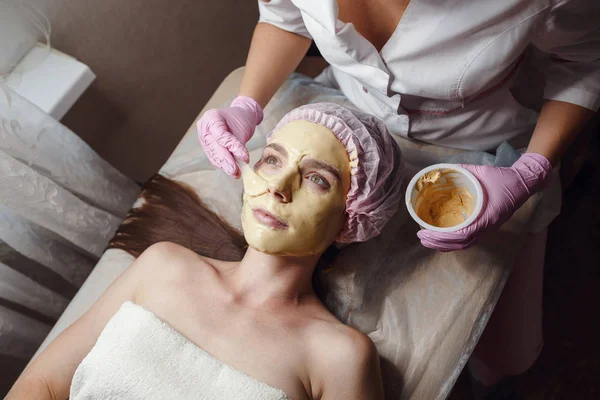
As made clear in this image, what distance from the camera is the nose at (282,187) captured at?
1.15 m

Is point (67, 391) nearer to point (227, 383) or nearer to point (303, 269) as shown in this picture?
point (227, 383)

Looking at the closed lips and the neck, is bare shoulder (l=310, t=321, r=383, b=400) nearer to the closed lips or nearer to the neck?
the neck

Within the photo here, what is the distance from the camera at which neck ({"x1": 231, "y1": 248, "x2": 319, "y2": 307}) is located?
4.27ft

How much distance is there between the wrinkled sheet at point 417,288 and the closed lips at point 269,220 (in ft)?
1.06

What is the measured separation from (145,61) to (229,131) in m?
0.82

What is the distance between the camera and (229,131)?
1336mm

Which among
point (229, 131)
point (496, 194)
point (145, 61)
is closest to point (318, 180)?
point (229, 131)

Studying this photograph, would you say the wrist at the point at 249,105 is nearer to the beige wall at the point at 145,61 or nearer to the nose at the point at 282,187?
the nose at the point at 282,187

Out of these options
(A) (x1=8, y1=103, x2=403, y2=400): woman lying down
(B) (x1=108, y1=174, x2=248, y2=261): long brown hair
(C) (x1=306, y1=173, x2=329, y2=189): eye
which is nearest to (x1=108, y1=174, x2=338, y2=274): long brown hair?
(B) (x1=108, y1=174, x2=248, y2=261): long brown hair

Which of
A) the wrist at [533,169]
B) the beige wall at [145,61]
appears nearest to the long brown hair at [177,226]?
the beige wall at [145,61]

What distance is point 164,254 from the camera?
1.36 metres

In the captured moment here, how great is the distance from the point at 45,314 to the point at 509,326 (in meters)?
1.39

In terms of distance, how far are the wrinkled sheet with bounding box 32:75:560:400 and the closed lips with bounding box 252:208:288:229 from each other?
12.7 inches

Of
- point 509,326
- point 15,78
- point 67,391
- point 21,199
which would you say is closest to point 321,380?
point 67,391
